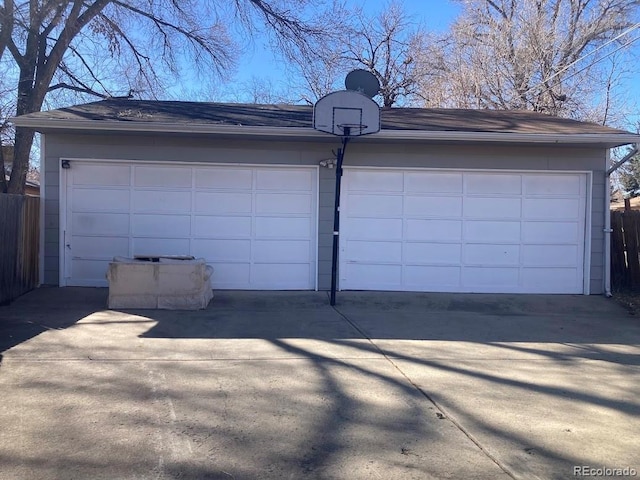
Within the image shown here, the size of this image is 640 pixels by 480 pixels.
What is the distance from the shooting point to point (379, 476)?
3.94 meters

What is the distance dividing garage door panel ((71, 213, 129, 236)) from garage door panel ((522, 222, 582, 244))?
24.9 feet

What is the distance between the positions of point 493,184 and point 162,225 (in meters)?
6.34

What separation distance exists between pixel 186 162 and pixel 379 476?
27.2 feet

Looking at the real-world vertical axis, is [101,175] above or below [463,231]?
above

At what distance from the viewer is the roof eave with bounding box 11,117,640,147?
1020 cm

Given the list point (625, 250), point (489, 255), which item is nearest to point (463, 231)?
point (489, 255)

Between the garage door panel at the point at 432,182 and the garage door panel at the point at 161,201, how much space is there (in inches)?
165

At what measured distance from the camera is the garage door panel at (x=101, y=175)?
11047 millimetres

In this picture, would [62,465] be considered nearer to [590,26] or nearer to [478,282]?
[478,282]

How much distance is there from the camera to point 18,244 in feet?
33.2

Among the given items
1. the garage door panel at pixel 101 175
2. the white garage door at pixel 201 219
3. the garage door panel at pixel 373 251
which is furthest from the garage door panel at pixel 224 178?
the garage door panel at pixel 373 251

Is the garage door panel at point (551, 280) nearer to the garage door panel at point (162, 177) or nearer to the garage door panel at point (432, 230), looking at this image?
the garage door panel at point (432, 230)

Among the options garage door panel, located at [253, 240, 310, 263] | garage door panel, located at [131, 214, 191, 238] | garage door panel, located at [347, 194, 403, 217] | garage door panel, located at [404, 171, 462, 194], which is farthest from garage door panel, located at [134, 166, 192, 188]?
garage door panel, located at [404, 171, 462, 194]

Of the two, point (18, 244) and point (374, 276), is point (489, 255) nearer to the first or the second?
point (374, 276)
